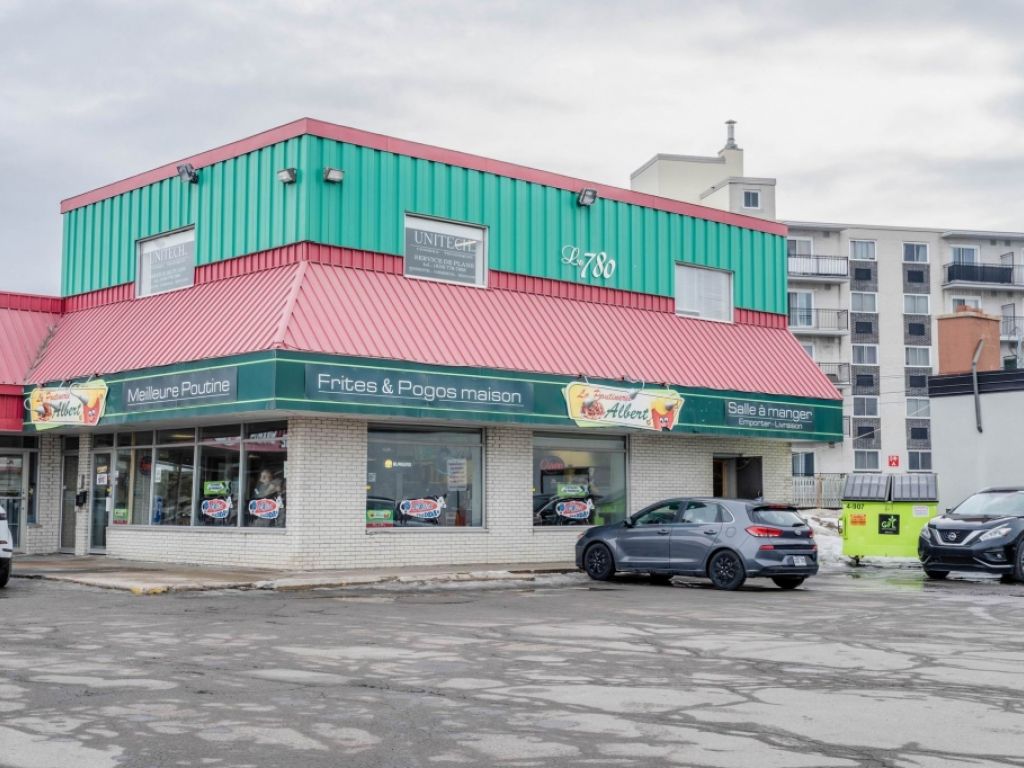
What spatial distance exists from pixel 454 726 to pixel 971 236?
245 ft

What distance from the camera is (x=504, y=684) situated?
900cm

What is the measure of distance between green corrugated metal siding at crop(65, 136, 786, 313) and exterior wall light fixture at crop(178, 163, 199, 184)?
5.7 inches

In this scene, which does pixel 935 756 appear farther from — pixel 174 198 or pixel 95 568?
pixel 174 198

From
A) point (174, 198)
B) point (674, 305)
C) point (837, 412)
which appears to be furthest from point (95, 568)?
point (837, 412)

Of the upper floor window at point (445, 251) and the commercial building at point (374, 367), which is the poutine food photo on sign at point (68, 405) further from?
the upper floor window at point (445, 251)

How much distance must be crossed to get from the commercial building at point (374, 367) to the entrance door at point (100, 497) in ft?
0.27

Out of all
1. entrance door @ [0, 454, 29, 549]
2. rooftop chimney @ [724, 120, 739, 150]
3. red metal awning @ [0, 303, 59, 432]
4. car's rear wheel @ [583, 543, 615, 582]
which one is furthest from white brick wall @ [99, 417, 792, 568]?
rooftop chimney @ [724, 120, 739, 150]

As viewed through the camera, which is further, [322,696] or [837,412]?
[837,412]

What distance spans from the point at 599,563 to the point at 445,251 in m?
6.99

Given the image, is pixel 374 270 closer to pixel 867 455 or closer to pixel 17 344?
pixel 17 344

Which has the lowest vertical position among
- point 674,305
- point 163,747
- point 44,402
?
point 163,747

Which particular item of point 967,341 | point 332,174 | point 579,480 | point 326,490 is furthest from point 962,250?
point 326,490

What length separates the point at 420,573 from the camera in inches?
780

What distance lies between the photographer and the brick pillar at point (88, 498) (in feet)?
81.2
